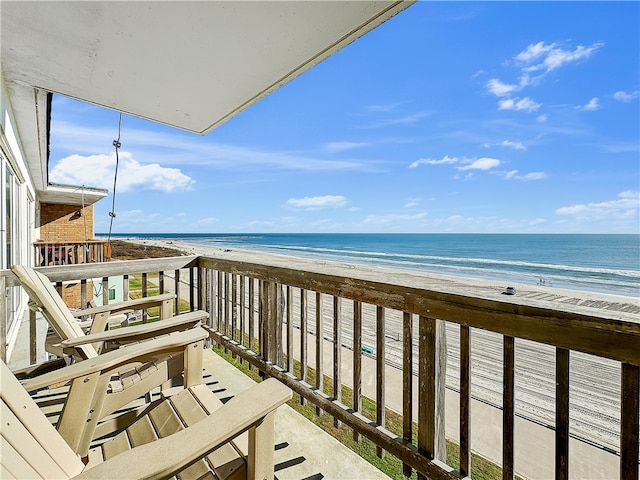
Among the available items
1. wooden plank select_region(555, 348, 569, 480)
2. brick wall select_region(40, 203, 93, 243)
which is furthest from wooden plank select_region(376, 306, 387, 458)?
brick wall select_region(40, 203, 93, 243)

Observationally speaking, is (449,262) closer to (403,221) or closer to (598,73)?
(598,73)

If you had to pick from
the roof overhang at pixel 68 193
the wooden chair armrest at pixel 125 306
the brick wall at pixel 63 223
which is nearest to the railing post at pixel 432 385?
the wooden chair armrest at pixel 125 306

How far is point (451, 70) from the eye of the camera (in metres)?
31.4

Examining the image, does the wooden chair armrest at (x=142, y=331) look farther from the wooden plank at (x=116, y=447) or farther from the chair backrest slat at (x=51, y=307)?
the wooden plank at (x=116, y=447)

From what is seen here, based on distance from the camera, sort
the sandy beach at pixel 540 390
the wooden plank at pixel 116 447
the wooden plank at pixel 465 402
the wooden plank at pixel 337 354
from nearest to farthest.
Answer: the wooden plank at pixel 116 447 → the wooden plank at pixel 465 402 → the wooden plank at pixel 337 354 → the sandy beach at pixel 540 390

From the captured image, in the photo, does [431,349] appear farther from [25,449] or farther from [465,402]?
[25,449]

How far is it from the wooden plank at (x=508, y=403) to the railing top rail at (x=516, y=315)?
8 centimetres

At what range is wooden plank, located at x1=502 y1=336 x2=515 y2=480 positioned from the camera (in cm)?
119

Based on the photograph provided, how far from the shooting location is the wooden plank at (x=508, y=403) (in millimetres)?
1193

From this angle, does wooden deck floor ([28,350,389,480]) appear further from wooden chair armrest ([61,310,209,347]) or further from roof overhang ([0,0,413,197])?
roof overhang ([0,0,413,197])

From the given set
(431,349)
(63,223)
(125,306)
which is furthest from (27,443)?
(63,223)

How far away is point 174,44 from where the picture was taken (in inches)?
70.9

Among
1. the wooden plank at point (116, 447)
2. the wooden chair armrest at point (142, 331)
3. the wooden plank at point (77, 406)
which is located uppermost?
the wooden chair armrest at point (142, 331)

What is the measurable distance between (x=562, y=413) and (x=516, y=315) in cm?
32
